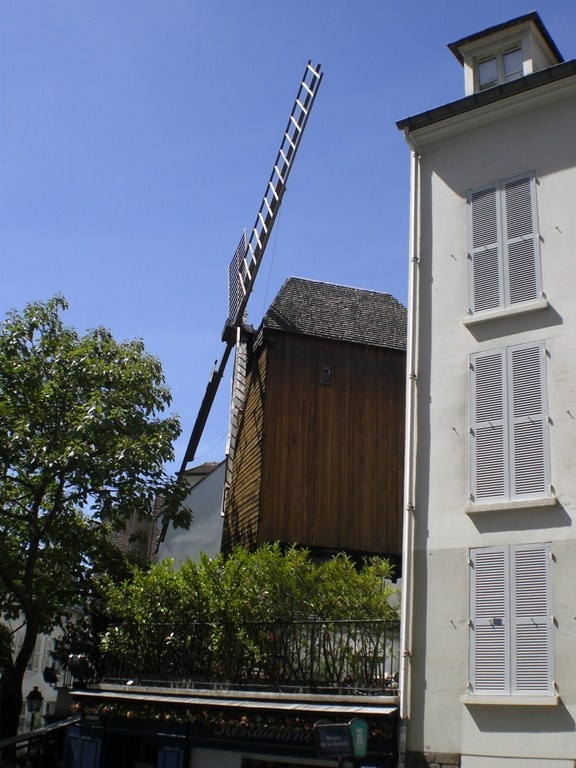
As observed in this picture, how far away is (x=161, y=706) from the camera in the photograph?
15.0 m

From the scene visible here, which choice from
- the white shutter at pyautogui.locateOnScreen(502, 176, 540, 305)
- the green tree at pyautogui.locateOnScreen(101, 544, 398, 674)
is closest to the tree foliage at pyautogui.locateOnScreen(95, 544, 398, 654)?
the green tree at pyautogui.locateOnScreen(101, 544, 398, 674)

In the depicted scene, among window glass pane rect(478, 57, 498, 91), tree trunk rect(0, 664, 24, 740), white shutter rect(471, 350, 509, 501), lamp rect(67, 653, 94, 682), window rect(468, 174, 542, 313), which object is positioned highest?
window glass pane rect(478, 57, 498, 91)

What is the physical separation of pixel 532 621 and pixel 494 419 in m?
2.75

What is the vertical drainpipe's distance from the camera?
11797mm

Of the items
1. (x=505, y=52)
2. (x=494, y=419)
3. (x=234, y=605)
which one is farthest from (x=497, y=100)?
(x=234, y=605)

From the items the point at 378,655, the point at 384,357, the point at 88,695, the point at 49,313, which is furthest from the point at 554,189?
the point at 49,313

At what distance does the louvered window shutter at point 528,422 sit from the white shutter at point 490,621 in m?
0.93

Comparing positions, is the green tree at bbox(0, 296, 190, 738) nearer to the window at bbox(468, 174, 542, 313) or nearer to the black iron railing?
the black iron railing

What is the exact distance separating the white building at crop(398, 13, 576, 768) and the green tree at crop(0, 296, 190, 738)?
926 cm

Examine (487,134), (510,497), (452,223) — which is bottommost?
(510,497)

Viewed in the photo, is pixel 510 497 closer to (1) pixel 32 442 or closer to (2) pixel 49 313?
(1) pixel 32 442

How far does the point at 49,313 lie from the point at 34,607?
6976 mm

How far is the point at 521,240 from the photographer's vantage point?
1331 cm

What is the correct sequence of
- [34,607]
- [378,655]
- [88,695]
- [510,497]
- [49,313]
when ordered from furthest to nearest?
[49,313]
[34,607]
[88,695]
[378,655]
[510,497]
